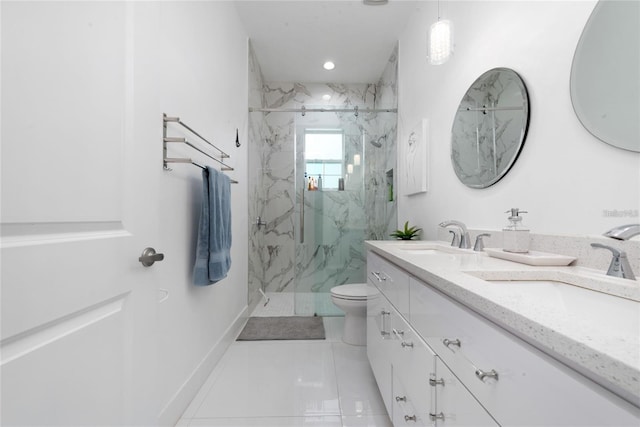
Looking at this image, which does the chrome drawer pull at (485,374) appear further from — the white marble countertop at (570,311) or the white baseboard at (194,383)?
the white baseboard at (194,383)

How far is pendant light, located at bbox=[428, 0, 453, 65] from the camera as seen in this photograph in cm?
152

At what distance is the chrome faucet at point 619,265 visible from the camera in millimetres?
738

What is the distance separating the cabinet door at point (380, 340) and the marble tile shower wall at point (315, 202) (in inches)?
50.3

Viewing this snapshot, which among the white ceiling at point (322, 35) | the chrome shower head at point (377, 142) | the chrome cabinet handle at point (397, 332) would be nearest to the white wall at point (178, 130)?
the white ceiling at point (322, 35)

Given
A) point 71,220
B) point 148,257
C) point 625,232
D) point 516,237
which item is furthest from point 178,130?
point 625,232

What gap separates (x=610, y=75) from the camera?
858 millimetres

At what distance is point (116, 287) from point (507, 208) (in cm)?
150

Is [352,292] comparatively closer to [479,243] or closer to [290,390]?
[290,390]

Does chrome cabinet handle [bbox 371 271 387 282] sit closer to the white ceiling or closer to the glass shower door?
the glass shower door

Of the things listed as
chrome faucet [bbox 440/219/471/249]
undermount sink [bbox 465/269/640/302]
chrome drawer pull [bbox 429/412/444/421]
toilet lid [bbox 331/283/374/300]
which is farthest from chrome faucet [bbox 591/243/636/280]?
toilet lid [bbox 331/283/374/300]

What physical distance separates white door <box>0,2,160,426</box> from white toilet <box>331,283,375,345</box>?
1.52 meters

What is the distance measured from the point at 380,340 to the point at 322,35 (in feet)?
8.99

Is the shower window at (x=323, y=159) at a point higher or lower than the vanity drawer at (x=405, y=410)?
higher

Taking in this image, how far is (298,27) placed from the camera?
8.86 ft
